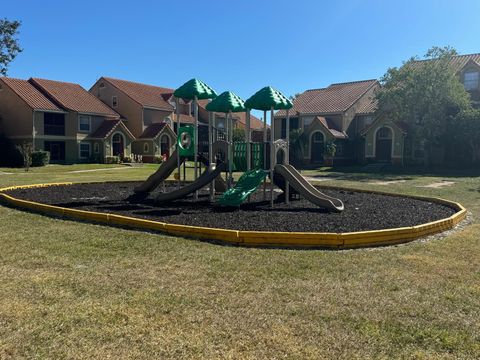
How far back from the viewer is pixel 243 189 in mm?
12555

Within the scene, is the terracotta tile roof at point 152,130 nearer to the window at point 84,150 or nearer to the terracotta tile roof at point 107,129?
the terracotta tile roof at point 107,129

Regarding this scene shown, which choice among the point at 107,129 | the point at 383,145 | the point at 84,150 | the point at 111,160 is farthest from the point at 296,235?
the point at 84,150

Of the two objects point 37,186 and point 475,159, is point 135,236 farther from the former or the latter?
point 475,159

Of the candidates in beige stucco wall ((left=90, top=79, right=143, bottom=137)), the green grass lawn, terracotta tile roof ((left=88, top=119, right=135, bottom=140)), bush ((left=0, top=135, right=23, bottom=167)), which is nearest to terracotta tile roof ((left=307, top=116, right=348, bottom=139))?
beige stucco wall ((left=90, top=79, right=143, bottom=137))

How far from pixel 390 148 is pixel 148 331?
134 feet

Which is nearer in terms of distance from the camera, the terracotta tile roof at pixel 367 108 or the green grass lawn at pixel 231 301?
the green grass lawn at pixel 231 301

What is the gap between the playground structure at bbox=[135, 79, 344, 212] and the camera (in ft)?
41.0

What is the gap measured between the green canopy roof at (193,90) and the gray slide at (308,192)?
139 inches

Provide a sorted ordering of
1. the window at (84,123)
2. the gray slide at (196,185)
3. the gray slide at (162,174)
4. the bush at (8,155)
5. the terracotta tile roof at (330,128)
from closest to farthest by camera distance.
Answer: the gray slide at (196,185)
the gray slide at (162,174)
the bush at (8,155)
the terracotta tile roof at (330,128)
the window at (84,123)

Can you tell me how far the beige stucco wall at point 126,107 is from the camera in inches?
1930

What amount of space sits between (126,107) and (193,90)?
124 feet

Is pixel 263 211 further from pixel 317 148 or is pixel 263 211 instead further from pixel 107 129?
pixel 107 129

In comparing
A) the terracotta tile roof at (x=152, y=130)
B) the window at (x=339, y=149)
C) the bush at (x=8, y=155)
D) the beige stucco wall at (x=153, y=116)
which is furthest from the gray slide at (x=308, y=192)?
the beige stucco wall at (x=153, y=116)

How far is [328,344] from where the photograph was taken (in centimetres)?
423
